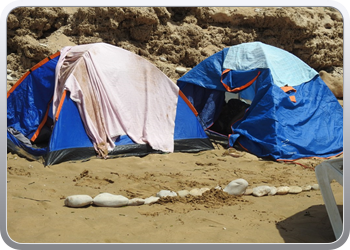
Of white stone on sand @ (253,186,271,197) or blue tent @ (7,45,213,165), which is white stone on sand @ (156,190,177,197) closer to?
white stone on sand @ (253,186,271,197)

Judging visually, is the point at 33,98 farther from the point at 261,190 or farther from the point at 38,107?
the point at 261,190

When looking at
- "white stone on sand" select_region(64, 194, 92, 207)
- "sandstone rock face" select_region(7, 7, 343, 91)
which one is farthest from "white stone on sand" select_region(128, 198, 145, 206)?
"sandstone rock face" select_region(7, 7, 343, 91)

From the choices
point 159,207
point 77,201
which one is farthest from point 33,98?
point 159,207

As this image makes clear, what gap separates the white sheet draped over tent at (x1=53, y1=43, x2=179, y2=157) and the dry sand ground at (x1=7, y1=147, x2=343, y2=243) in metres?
0.52

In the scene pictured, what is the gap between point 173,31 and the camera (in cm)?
1108

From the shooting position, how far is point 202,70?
25.7ft

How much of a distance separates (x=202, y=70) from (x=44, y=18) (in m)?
4.30

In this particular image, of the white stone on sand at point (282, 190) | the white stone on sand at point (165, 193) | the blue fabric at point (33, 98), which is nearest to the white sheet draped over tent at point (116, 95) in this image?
the blue fabric at point (33, 98)

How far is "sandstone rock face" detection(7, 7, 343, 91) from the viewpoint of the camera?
31.9 ft

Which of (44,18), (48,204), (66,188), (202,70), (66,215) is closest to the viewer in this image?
(66,215)

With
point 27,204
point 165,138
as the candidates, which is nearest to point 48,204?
point 27,204

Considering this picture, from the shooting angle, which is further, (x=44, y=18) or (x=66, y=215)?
(x=44, y=18)

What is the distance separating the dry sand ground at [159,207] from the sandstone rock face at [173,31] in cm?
498

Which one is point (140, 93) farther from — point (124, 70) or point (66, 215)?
point (66, 215)
